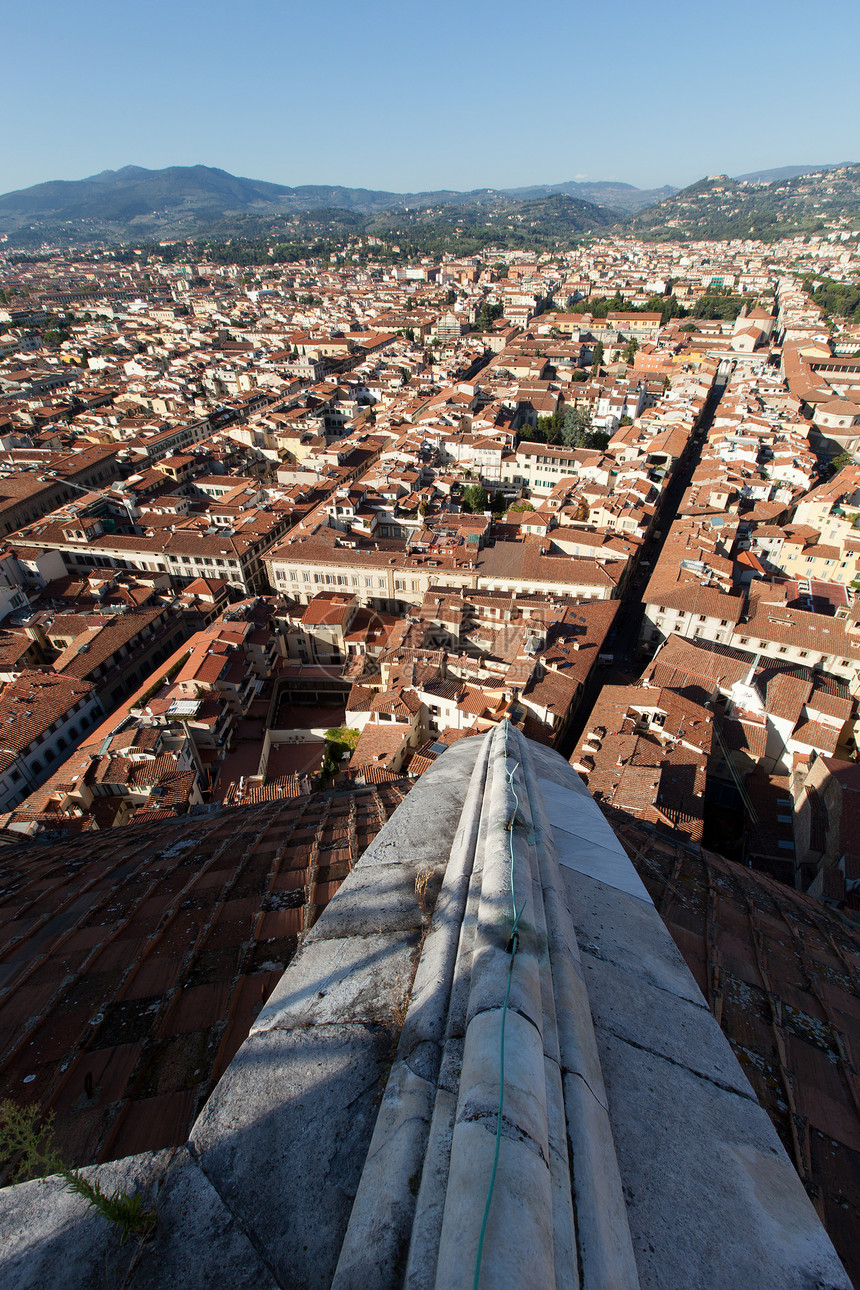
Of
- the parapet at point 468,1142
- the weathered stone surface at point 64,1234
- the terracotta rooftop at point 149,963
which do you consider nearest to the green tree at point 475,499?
the terracotta rooftop at point 149,963

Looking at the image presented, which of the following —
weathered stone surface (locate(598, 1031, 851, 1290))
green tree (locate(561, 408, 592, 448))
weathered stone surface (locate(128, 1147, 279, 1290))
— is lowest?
green tree (locate(561, 408, 592, 448))

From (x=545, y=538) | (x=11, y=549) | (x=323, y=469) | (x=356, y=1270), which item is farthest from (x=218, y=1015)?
(x=323, y=469)

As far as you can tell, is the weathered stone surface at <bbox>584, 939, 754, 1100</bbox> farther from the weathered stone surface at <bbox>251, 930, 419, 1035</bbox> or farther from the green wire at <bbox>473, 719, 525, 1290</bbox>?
the weathered stone surface at <bbox>251, 930, 419, 1035</bbox>

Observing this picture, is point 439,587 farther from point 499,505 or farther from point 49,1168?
point 49,1168

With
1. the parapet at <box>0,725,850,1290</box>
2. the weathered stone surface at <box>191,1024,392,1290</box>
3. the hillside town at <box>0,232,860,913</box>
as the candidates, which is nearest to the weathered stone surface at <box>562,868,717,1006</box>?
the parapet at <box>0,725,850,1290</box>

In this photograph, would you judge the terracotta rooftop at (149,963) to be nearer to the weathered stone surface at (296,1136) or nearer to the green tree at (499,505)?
the weathered stone surface at (296,1136)

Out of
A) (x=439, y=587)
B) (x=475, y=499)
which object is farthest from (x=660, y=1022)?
(x=475, y=499)

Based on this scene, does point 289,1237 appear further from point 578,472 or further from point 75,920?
point 578,472
